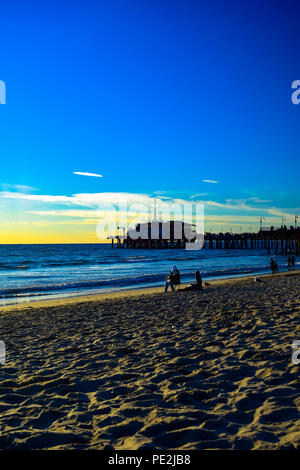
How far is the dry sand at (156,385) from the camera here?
3.35 metres

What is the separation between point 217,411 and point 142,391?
3.64 ft

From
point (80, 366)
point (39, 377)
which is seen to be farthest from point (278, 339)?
point (39, 377)

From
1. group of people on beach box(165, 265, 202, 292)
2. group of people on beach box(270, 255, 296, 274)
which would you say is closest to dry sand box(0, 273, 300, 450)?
group of people on beach box(165, 265, 202, 292)

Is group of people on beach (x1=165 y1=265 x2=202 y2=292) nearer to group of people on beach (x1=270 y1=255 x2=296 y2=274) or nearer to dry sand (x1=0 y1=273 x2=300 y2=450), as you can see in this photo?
A: dry sand (x1=0 y1=273 x2=300 y2=450)

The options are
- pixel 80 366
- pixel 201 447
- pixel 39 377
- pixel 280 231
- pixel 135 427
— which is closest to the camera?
pixel 201 447

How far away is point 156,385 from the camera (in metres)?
4.64

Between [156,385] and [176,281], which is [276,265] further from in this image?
[156,385]

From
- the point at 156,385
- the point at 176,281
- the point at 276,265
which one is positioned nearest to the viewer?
the point at 156,385

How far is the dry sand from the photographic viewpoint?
3350mm

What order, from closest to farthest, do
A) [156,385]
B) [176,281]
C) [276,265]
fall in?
[156,385] < [176,281] < [276,265]

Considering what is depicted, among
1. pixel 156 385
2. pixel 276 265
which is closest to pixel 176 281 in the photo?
pixel 156 385

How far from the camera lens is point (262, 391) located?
418 cm

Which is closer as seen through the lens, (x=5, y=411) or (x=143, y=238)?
(x=5, y=411)

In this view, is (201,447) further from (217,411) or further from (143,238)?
(143,238)
